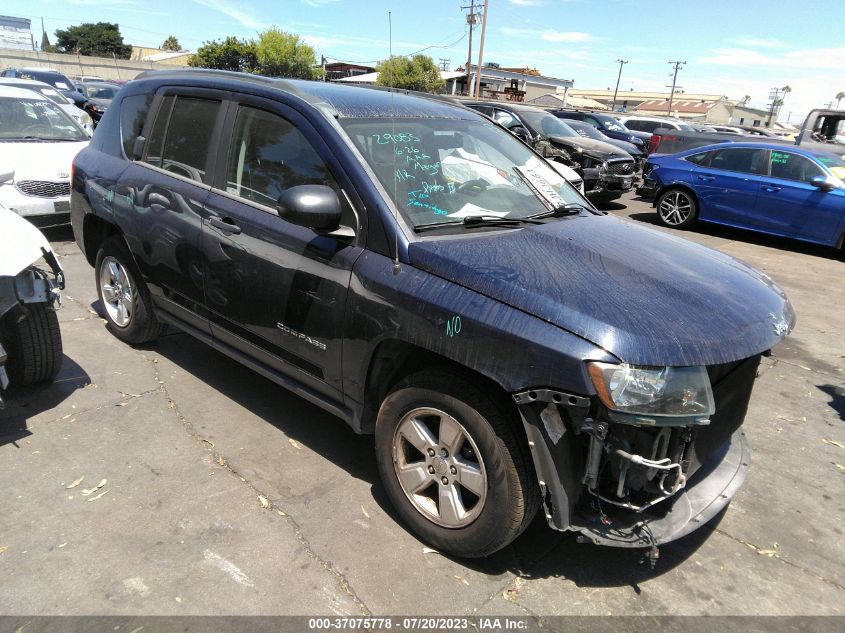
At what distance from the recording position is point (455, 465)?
8.27ft

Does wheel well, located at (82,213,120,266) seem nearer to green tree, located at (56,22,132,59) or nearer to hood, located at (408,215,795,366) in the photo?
hood, located at (408,215,795,366)

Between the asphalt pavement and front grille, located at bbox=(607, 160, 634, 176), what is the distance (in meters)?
7.87

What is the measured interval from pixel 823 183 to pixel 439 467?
8866 mm

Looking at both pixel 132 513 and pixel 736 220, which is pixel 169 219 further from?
pixel 736 220

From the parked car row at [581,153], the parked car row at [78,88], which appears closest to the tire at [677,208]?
the parked car row at [581,153]

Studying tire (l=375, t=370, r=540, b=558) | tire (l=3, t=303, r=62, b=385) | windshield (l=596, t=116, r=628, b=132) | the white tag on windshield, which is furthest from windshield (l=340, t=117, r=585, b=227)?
windshield (l=596, t=116, r=628, b=132)

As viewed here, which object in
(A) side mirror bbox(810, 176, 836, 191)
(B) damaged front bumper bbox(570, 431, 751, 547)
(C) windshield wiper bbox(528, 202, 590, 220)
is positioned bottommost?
(B) damaged front bumper bbox(570, 431, 751, 547)

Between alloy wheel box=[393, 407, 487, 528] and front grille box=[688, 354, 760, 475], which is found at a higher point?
front grille box=[688, 354, 760, 475]

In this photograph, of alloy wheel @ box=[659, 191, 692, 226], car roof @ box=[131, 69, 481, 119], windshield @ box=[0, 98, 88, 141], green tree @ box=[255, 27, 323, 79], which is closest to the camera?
car roof @ box=[131, 69, 481, 119]

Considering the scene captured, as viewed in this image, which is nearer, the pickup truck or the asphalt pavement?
the asphalt pavement

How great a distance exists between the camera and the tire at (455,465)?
92.2 inches

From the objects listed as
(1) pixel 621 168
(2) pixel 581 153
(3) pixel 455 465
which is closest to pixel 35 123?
(3) pixel 455 465

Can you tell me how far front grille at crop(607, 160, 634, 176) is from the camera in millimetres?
11328

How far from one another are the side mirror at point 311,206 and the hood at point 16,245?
1.68 m
